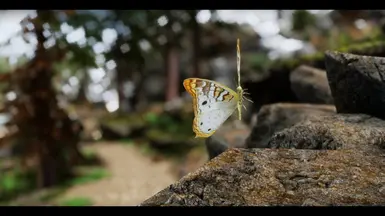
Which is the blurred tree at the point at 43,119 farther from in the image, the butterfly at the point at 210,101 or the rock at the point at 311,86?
the butterfly at the point at 210,101

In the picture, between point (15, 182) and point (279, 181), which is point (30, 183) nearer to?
point (15, 182)

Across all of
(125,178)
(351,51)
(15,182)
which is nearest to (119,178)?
(125,178)


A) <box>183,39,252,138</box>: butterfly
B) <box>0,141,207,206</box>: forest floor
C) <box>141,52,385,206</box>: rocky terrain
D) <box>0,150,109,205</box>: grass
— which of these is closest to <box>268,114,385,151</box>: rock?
<box>141,52,385,206</box>: rocky terrain

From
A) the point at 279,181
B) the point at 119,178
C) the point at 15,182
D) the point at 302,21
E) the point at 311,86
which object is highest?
the point at 302,21

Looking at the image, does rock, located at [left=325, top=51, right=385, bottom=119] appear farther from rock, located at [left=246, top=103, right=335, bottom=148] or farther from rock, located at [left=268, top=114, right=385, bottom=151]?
rock, located at [left=246, top=103, right=335, bottom=148]
